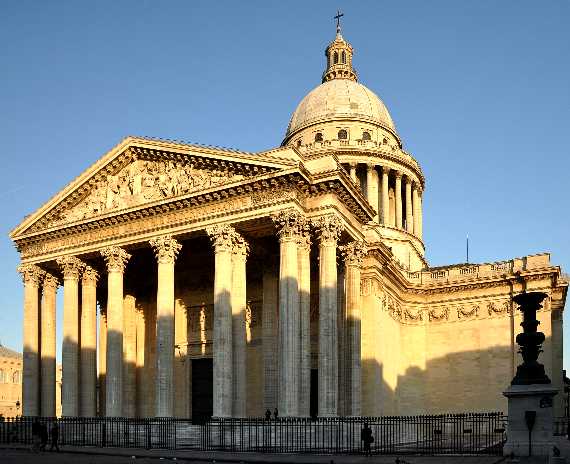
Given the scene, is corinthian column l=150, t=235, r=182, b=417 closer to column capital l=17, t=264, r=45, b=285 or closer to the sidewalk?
the sidewalk

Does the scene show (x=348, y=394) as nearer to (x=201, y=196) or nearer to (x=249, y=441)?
(x=249, y=441)

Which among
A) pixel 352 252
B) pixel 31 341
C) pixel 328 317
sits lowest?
pixel 31 341

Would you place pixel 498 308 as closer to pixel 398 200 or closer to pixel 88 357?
pixel 398 200

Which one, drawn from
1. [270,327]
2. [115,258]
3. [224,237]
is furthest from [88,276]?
[270,327]

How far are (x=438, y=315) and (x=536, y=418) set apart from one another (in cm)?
3519

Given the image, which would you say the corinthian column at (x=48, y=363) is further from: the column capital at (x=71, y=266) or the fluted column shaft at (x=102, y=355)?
the fluted column shaft at (x=102, y=355)

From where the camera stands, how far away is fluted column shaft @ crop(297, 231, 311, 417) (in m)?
32.6

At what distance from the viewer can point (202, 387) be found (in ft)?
142

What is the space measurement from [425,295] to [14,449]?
109ft

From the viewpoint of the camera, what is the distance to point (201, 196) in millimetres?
35688

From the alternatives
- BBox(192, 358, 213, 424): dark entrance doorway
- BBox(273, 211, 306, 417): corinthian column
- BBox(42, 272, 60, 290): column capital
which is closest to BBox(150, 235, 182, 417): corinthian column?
BBox(192, 358, 213, 424): dark entrance doorway

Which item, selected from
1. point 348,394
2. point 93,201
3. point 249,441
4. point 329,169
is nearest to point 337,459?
point 249,441

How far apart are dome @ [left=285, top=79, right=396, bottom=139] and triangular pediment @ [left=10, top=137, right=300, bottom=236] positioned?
29.9 meters

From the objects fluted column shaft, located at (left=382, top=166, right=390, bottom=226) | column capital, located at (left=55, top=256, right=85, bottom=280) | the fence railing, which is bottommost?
the fence railing
